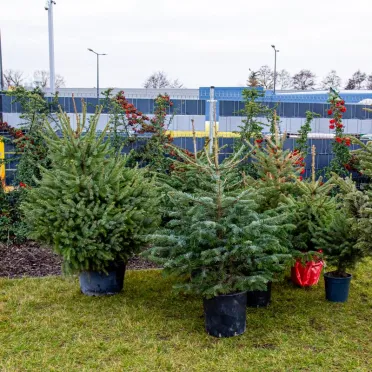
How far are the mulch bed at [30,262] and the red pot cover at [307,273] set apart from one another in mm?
2022

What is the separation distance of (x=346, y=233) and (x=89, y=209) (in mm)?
2661

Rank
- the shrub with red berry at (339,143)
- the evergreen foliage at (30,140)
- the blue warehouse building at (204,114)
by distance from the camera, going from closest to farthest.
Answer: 1. the evergreen foliage at (30,140)
2. the shrub with red berry at (339,143)
3. the blue warehouse building at (204,114)

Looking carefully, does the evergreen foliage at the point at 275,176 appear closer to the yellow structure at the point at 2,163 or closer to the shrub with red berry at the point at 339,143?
the shrub with red berry at the point at 339,143

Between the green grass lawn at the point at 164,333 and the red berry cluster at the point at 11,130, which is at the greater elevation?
the red berry cluster at the point at 11,130

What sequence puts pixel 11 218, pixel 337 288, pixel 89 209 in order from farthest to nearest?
pixel 11 218 → pixel 337 288 → pixel 89 209

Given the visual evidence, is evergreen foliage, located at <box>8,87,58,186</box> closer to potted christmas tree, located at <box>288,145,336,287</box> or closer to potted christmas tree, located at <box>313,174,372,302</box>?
potted christmas tree, located at <box>288,145,336,287</box>

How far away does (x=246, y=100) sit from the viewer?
26.4ft

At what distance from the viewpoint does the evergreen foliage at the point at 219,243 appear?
3906mm

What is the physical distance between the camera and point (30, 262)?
250 inches

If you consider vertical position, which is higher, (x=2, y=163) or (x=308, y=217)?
(x=2, y=163)

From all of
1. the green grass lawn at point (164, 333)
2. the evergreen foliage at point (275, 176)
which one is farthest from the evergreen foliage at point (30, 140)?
the evergreen foliage at point (275, 176)

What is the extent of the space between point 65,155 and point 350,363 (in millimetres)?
3333

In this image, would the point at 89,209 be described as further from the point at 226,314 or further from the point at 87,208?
the point at 226,314

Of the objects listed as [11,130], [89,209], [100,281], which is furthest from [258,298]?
[11,130]
